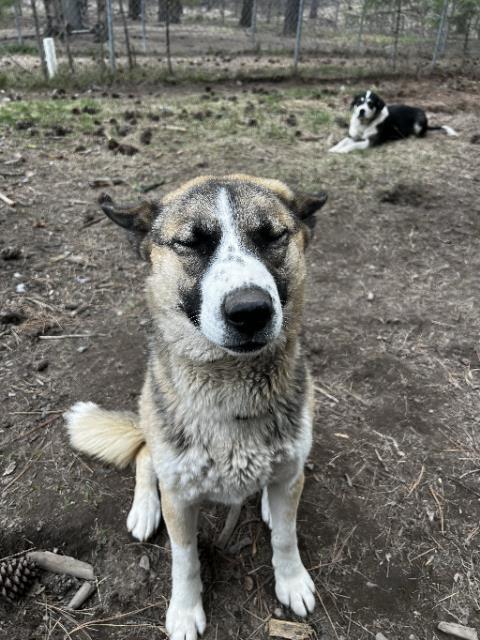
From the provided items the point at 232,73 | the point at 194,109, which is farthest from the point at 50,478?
the point at 232,73

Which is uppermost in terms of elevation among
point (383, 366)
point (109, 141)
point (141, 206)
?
point (141, 206)

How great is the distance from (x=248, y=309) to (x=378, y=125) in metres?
6.73

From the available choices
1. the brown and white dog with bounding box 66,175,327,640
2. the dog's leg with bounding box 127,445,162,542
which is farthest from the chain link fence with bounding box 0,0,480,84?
the dog's leg with bounding box 127,445,162,542

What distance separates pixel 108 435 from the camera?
2623mm

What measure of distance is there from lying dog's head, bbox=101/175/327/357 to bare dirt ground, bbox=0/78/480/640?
1.22m

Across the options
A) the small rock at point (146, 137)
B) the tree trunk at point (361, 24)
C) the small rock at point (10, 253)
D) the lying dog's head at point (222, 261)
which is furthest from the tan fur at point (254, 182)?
the tree trunk at point (361, 24)

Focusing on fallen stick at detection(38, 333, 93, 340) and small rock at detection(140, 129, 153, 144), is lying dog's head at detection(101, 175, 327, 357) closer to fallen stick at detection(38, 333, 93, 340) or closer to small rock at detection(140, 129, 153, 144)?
fallen stick at detection(38, 333, 93, 340)

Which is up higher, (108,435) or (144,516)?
(108,435)

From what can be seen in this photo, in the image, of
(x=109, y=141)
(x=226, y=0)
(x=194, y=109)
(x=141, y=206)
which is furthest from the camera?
(x=226, y=0)

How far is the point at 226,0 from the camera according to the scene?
2055 centimetres

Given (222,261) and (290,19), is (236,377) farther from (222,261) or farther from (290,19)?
(290,19)

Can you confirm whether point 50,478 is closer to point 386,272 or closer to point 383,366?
point 383,366

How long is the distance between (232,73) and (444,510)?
441 inches

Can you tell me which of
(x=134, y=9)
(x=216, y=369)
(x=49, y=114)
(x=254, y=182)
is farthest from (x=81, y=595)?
(x=134, y=9)
